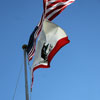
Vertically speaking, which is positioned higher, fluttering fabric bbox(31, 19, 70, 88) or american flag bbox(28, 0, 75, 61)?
american flag bbox(28, 0, 75, 61)

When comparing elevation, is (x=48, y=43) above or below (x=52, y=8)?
below

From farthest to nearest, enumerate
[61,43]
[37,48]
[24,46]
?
[24,46], [37,48], [61,43]

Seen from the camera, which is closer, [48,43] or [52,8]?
[48,43]

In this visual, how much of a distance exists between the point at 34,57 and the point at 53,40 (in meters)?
1.26

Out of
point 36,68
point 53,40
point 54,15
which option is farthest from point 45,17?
point 36,68

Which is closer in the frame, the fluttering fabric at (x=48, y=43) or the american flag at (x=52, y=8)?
the fluttering fabric at (x=48, y=43)

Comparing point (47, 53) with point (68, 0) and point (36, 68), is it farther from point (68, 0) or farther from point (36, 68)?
point (68, 0)

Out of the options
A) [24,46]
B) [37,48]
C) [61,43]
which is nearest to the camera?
[61,43]

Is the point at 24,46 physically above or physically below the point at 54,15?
below

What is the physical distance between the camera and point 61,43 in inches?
461

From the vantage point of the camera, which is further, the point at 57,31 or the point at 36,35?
the point at 36,35

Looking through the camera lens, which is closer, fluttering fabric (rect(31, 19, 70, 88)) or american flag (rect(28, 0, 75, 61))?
fluttering fabric (rect(31, 19, 70, 88))

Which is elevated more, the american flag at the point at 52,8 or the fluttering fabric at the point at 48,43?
the american flag at the point at 52,8

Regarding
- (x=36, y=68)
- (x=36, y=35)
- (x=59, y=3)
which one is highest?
(x=59, y=3)
